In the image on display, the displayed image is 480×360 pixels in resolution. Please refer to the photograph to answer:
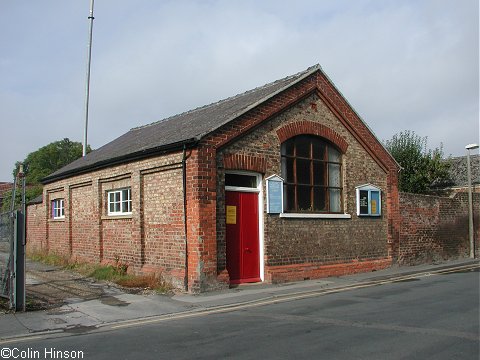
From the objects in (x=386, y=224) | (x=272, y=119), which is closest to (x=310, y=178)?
(x=272, y=119)

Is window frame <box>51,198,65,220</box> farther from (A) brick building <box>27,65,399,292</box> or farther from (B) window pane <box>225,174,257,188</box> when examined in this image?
(B) window pane <box>225,174,257,188</box>

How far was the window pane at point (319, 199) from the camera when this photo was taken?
621 inches

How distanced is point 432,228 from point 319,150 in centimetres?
720

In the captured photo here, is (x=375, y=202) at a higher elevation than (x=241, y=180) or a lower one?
lower

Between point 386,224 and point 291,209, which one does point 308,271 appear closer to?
point 291,209

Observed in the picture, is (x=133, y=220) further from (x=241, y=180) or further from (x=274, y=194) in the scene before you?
(x=274, y=194)

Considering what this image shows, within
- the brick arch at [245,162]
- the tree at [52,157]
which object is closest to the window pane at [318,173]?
the brick arch at [245,162]

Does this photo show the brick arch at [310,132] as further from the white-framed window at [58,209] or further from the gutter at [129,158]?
the white-framed window at [58,209]

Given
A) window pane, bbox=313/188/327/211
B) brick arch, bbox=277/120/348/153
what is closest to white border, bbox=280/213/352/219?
window pane, bbox=313/188/327/211

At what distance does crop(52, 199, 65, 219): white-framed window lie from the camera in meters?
Result: 21.3

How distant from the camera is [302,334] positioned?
766 centimetres

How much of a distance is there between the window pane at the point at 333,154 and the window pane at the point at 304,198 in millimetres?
1590

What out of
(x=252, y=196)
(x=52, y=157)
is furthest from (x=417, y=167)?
(x=52, y=157)

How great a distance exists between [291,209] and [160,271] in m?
4.32
